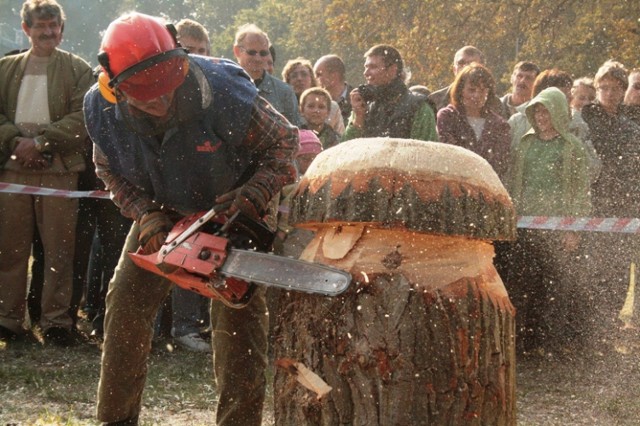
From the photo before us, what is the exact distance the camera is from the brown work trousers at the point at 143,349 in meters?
3.52

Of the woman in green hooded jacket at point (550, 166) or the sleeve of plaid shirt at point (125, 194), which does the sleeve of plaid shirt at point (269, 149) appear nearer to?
the sleeve of plaid shirt at point (125, 194)

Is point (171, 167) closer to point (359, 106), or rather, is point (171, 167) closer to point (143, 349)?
point (143, 349)

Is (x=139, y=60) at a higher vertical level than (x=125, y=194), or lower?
higher

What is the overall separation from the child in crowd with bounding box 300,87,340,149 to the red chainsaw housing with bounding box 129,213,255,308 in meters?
3.49

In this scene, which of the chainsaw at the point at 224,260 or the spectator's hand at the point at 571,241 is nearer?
the chainsaw at the point at 224,260

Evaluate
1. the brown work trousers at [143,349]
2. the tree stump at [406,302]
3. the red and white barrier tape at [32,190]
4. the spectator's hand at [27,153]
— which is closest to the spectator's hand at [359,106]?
the red and white barrier tape at [32,190]

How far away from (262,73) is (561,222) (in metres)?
2.34

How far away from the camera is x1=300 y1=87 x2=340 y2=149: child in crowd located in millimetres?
6676

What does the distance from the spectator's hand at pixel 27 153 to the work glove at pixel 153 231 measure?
2.95 meters

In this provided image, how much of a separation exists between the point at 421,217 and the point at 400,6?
20.9 m

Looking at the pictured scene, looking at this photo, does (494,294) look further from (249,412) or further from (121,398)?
(121,398)

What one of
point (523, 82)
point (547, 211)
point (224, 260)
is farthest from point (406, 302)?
point (523, 82)

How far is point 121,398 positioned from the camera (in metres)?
3.54

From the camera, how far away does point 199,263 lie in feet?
10.0
